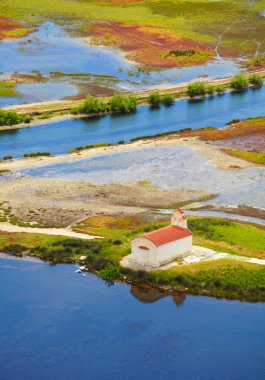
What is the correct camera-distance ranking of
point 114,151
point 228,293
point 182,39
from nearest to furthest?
point 228,293 < point 114,151 < point 182,39

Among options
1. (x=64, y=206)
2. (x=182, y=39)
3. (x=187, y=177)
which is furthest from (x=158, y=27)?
(x=64, y=206)

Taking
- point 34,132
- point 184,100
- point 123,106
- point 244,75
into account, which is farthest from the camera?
point 244,75

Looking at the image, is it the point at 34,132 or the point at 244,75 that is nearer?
the point at 34,132

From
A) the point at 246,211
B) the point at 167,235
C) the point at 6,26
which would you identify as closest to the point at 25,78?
the point at 6,26

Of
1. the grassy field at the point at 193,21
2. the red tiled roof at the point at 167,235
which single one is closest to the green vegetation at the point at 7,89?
the grassy field at the point at 193,21

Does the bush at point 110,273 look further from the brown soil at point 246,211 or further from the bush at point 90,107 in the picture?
the bush at point 90,107

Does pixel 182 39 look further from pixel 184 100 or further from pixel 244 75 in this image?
pixel 184 100

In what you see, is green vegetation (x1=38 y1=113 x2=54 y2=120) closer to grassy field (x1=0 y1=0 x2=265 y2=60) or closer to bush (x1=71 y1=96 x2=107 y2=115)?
bush (x1=71 y1=96 x2=107 y2=115)

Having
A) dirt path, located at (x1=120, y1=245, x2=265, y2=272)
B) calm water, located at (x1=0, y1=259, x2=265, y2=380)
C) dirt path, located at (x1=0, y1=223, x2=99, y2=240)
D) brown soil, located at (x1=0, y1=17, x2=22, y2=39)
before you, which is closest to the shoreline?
dirt path, located at (x1=0, y1=223, x2=99, y2=240)
